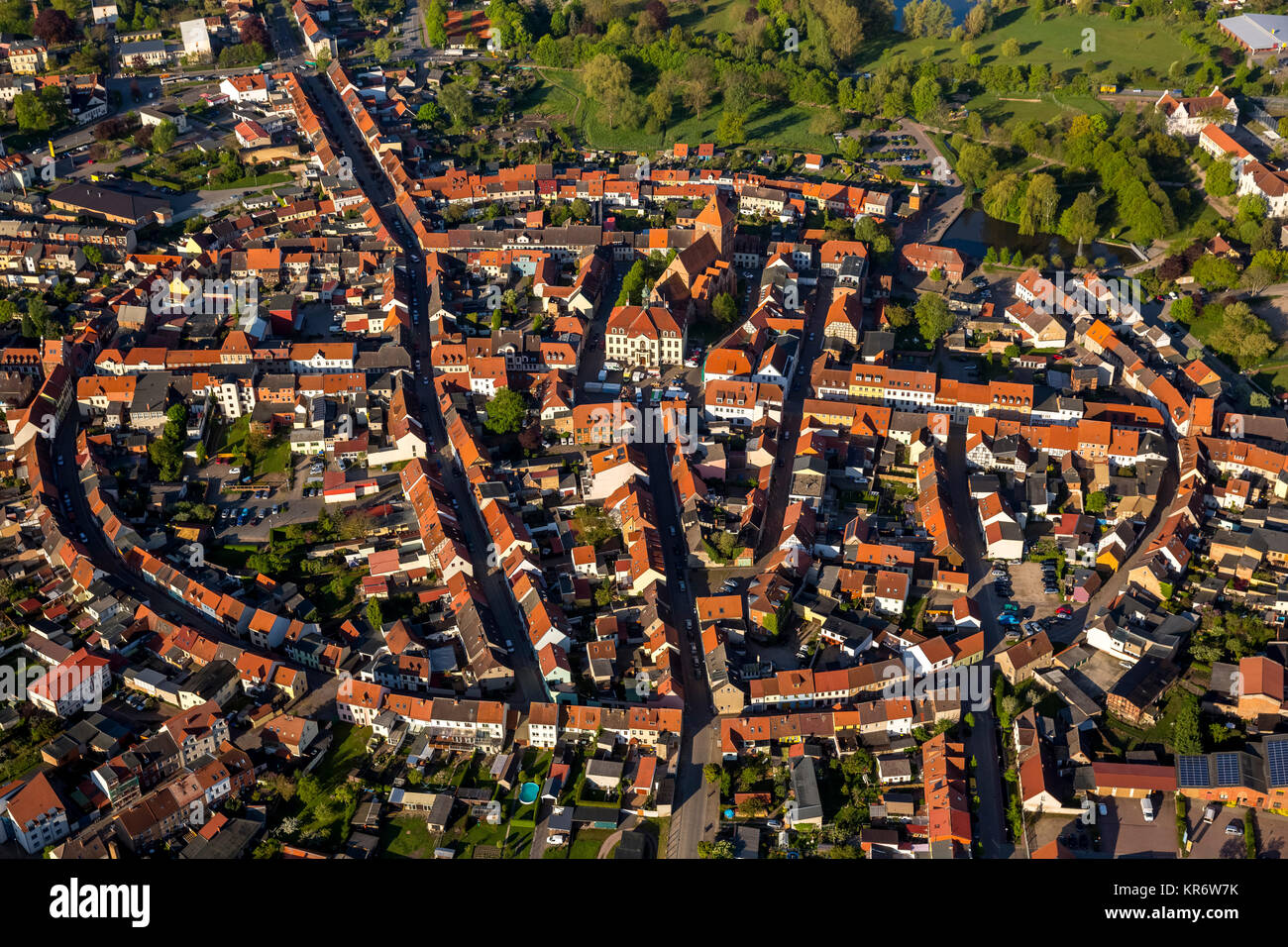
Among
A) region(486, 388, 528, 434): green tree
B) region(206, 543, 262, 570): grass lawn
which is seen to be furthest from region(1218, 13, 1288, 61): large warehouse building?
region(206, 543, 262, 570): grass lawn

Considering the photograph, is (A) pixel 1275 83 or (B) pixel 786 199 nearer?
(B) pixel 786 199

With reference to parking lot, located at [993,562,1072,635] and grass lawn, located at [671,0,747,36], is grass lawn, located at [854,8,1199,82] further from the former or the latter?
parking lot, located at [993,562,1072,635]

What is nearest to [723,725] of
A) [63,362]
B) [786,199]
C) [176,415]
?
[176,415]

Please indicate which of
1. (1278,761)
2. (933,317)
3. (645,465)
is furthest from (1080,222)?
(1278,761)

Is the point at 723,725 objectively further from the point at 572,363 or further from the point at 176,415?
the point at 176,415

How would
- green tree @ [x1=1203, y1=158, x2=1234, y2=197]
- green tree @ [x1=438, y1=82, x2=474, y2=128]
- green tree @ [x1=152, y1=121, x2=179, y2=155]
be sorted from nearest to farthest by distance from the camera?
1. green tree @ [x1=1203, y1=158, x2=1234, y2=197]
2. green tree @ [x1=152, y1=121, x2=179, y2=155]
3. green tree @ [x1=438, y1=82, x2=474, y2=128]

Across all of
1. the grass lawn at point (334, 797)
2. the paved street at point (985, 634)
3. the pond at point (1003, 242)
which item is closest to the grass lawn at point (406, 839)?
the grass lawn at point (334, 797)
